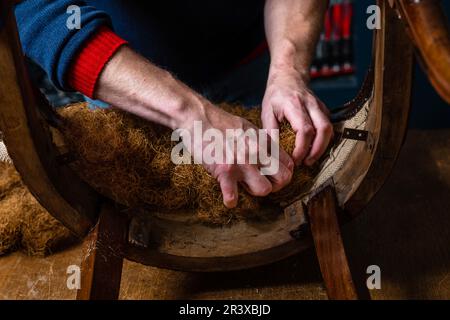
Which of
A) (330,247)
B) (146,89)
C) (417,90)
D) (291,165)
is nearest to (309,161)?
(291,165)

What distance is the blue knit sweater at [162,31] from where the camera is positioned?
0.81 m

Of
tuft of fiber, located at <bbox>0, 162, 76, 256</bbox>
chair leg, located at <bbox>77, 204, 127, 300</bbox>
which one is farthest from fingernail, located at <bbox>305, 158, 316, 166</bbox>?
tuft of fiber, located at <bbox>0, 162, 76, 256</bbox>

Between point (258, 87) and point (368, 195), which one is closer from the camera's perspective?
point (368, 195)

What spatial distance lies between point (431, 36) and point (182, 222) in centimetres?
47

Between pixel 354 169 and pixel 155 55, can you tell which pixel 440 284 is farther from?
pixel 155 55

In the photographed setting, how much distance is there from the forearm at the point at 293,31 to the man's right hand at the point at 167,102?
0.18 metres

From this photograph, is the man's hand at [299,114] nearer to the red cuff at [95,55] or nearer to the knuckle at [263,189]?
the knuckle at [263,189]

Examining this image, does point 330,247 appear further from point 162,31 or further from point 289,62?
point 162,31

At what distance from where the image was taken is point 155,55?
3.36ft

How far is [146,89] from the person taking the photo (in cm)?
81

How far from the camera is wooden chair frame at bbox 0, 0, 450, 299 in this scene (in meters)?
0.64

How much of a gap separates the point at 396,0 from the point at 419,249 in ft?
1.47

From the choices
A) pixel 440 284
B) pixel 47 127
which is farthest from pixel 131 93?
pixel 440 284

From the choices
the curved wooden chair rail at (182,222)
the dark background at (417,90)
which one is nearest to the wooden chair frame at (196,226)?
the curved wooden chair rail at (182,222)
